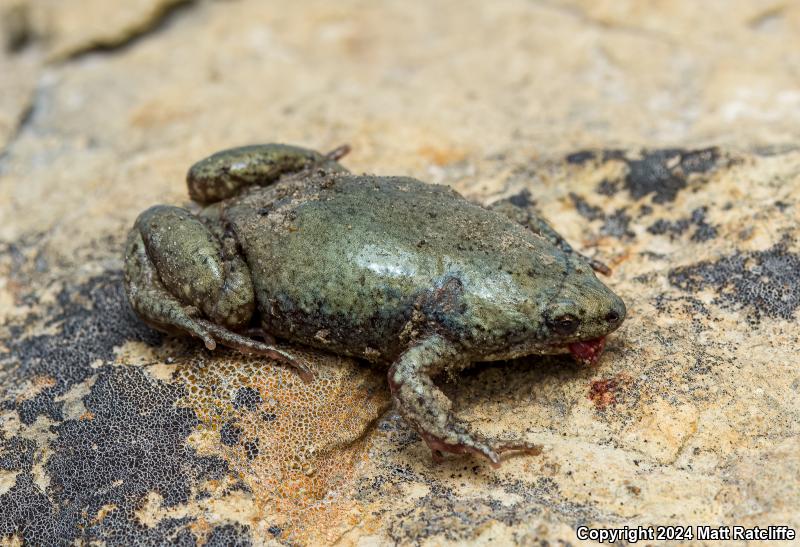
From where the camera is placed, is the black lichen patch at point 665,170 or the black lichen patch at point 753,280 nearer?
the black lichen patch at point 753,280

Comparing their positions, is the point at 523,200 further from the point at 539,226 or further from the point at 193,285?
the point at 193,285

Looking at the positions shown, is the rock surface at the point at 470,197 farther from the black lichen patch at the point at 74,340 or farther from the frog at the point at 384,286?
the frog at the point at 384,286

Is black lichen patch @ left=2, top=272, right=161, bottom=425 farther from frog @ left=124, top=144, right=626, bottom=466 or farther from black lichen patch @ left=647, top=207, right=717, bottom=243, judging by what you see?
black lichen patch @ left=647, top=207, right=717, bottom=243

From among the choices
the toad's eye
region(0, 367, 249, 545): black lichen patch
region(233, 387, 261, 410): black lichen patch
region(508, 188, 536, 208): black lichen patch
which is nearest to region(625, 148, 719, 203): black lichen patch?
region(508, 188, 536, 208): black lichen patch

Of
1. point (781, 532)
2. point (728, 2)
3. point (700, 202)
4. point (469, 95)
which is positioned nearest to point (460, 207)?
point (700, 202)

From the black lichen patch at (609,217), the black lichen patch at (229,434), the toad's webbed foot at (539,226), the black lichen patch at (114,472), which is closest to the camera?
the black lichen patch at (114,472)

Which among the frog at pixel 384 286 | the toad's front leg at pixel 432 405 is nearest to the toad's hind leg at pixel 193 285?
the frog at pixel 384 286

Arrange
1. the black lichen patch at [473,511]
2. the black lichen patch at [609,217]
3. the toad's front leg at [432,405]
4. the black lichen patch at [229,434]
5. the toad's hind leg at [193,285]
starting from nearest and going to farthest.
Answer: the black lichen patch at [473,511]
the toad's front leg at [432,405]
the black lichen patch at [229,434]
the toad's hind leg at [193,285]
the black lichen patch at [609,217]
